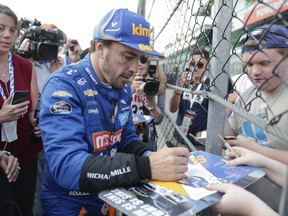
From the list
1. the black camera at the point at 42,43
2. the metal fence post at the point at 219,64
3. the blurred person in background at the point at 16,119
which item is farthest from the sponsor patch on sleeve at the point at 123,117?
the black camera at the point at 42,43

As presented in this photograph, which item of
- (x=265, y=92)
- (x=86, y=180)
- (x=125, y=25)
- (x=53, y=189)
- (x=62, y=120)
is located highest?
(x=125, y=25)

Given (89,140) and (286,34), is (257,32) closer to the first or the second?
(286,34)

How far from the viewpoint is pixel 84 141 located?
1.21 metres

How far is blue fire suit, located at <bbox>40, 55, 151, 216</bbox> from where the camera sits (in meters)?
1.06

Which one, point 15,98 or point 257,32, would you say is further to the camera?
point 15,98

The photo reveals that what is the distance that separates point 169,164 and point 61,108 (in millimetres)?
496

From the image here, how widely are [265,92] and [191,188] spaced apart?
88 centimetres

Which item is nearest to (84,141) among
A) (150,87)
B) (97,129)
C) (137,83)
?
(97,129)

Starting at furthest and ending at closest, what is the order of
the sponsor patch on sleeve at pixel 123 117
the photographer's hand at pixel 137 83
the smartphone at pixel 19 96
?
the photographer's hand at pixel 137 83 → the smartphone at pixel 19 96 → the sponsor patch on sleeve at pixel 123 117

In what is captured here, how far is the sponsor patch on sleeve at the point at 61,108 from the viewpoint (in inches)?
46.6

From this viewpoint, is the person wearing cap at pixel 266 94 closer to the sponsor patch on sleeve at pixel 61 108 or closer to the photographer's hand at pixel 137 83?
the sponsor patch on sleeve at pixel 61 108

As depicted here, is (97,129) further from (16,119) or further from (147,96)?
(147,96)

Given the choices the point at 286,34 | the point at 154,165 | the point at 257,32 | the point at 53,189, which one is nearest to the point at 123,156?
the point at 154,165

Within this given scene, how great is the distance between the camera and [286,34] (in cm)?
148
